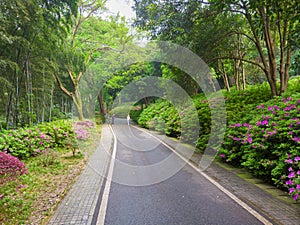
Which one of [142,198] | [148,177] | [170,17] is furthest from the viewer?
[170,17]

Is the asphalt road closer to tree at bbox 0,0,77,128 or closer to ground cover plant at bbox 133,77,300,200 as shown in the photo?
ground cover plant at bbox 133,77,300,200

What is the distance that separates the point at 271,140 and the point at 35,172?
17.8 ft

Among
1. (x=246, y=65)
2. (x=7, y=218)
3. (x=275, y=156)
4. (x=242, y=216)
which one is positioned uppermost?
(x=246, y=65)

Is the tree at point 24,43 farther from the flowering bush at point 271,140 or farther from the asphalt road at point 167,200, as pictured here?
the flowering bush at point 271,140

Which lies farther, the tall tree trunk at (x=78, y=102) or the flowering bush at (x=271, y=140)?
the tall tree trunk at (x=78, y=102)

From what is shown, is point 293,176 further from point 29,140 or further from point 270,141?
point 29,140

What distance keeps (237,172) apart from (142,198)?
8.65 ft

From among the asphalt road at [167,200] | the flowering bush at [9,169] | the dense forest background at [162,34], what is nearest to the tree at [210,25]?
the dense forest background at [162,34]

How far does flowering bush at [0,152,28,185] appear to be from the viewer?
174 inches

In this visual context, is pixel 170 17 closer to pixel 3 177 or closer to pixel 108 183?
pixel 108 183

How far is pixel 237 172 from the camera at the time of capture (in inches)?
207

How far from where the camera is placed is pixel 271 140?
14.4ft

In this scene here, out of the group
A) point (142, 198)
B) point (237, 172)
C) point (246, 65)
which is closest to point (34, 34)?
point (142, 198)

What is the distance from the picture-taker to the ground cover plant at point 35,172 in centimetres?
343
